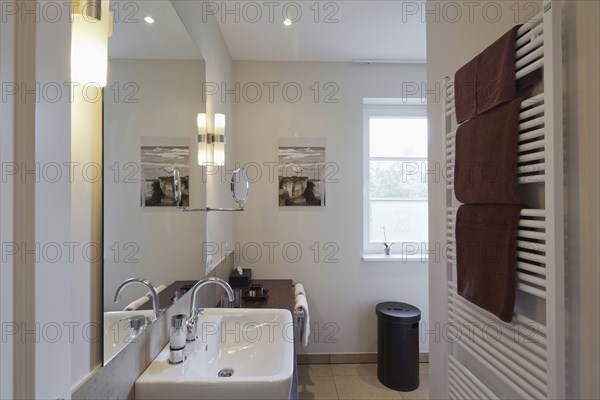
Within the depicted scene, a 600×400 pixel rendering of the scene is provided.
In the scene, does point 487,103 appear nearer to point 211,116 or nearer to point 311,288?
point 211,116

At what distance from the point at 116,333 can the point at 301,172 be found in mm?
1852

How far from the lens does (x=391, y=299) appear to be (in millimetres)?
2551

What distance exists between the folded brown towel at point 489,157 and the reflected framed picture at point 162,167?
1.17m

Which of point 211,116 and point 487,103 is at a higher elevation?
point 211,116

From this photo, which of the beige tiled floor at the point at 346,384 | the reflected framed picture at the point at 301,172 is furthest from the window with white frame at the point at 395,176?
the beige tiled floor at the point at 346,384

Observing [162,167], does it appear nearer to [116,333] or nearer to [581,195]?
[116,333]

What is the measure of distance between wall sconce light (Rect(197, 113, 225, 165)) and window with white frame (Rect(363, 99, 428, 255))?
1.38m

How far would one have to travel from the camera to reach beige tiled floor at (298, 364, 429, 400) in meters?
2.14

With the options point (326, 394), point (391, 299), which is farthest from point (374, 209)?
point (326, 394)

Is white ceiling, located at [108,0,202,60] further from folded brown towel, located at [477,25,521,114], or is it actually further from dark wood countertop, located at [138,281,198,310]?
folded brown towel, located at [477,25,521,114]

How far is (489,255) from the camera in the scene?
960 millimetres

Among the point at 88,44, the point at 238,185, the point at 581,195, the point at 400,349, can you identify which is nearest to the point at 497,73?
the point at 581,195

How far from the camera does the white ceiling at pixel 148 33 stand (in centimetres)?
91

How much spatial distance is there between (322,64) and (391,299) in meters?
2.11
